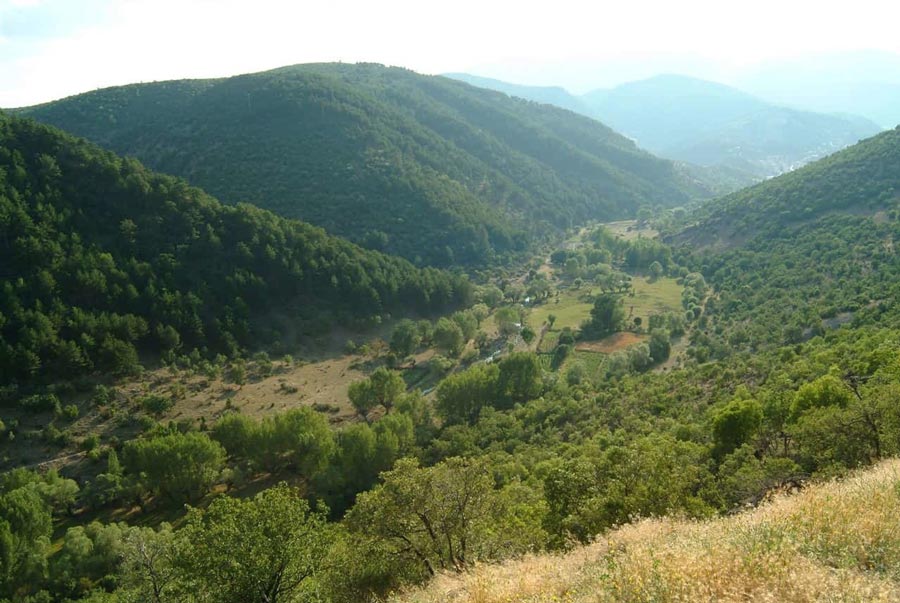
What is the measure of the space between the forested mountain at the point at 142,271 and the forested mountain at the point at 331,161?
25358 mm

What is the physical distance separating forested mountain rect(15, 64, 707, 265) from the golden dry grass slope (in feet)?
352

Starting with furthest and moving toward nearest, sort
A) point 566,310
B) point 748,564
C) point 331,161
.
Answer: point 331,161
point 566,310
point 748,564

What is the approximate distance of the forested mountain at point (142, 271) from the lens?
64438 millimetres

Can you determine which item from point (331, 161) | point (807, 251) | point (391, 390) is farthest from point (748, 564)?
point (331, 161)

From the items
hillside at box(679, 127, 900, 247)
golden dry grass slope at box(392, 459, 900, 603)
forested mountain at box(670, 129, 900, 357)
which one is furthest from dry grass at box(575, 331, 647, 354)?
golden dry grass slope at box(392, 459, 900, 603)

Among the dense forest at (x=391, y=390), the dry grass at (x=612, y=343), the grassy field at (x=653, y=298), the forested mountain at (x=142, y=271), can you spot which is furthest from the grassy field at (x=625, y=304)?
the forested mountain at (x=142, y=271)

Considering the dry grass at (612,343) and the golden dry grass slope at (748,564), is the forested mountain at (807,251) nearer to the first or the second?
the dry grass at (612,343)

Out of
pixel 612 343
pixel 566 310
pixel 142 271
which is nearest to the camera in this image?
pixel 142 271

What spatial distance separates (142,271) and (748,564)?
3320 inches

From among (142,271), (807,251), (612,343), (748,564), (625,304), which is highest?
(748,564)

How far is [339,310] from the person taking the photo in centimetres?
8981

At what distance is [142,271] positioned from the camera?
75.9 meters

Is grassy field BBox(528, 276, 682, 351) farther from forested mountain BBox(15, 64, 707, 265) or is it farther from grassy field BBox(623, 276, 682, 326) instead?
forested mountain BBox(15, 64, 707, 265)

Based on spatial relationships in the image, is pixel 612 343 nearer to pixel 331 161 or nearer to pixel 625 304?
pixel 625 304
